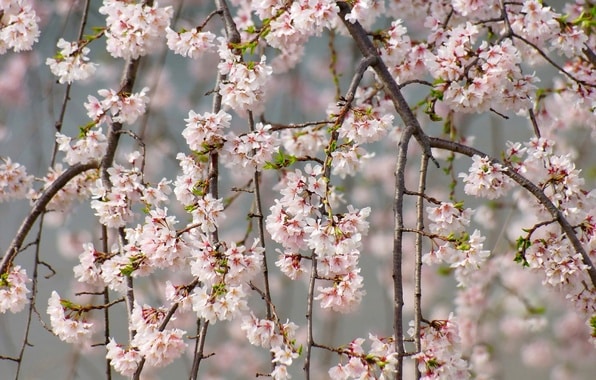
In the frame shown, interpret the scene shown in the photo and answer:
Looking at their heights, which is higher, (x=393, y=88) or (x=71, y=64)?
(x=71, y=64)

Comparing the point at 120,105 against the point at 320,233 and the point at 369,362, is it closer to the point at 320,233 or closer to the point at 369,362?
the point at 320,233

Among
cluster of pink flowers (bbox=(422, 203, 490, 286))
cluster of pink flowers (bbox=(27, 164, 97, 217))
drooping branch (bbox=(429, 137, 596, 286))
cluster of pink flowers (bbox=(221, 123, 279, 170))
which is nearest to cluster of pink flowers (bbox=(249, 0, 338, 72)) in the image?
cluster of pink flowers (bbox=(221, 123, 279, 170))

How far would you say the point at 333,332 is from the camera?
2.89m

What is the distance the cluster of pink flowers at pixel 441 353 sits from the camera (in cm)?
142

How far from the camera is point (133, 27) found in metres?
1.70

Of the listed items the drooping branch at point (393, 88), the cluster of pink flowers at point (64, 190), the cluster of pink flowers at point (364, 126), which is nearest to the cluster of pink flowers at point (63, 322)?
the cluster of pink flowers at point (64, 190)

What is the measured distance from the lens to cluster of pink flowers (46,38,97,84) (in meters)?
1.76

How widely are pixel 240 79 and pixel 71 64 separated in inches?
18.3

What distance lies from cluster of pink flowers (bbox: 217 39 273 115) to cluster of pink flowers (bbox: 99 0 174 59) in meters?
0.23

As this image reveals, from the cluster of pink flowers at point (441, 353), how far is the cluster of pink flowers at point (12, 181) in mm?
1063

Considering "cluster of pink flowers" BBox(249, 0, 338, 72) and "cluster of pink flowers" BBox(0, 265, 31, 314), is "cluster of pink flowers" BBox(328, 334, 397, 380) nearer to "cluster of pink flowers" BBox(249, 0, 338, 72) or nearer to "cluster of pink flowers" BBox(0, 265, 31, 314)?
"cluster of pink flowers" BBox(249, 0, 338, 72)

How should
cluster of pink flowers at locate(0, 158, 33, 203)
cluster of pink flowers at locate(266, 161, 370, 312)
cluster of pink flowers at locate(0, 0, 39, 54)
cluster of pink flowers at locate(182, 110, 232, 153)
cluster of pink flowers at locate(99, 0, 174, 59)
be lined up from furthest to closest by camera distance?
cluster of pink flowers at locate(0, 158, 33, 203), cluster of pink flowers at locate(0, 0, 39, 54), cluster of pink flowers at locate(99, 0, 174, 59), cluster of pink flowers at locate(182, 110, 232, 153), cluster of pink flowers at locate(266, 161, 370, 312)

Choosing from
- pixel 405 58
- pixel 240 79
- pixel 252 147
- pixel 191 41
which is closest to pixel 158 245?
pixel 252 147

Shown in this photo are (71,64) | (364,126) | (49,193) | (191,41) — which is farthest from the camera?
(49,193)
